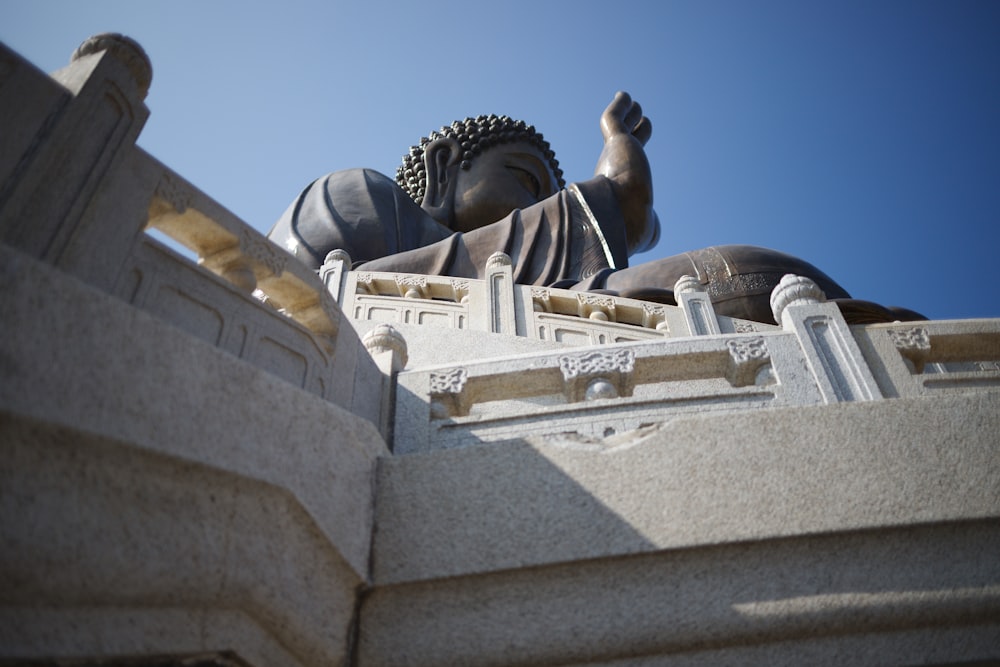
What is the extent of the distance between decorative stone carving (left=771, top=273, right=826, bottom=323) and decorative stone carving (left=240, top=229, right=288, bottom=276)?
102 inches

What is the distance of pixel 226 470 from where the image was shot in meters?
2.18

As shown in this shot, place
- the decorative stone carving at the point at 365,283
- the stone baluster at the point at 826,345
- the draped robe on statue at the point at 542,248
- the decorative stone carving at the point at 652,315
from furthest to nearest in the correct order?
the draped robe on statue at the point at 542,248 < the decorative stone carving at the point at 365,283 < the decorative stone carving at the point at 652,315 < the stone baluster at the point at 826,345

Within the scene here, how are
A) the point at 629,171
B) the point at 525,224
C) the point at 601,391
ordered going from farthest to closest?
1. the point at 629,171
2. the point at 525,224
3. the point at 601,391

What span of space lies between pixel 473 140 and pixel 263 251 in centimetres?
1684

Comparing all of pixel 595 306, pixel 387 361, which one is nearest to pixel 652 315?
pixel 595 306

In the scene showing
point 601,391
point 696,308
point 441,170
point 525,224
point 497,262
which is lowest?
point 601,391

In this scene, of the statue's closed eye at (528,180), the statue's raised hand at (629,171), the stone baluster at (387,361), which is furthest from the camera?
the statue's closed eye at (528,180)

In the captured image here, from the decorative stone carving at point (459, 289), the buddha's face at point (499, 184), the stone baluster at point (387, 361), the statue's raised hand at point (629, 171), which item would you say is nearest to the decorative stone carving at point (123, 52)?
the stone baluster at point (387, 361)

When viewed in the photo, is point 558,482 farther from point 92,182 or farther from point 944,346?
point 944,346

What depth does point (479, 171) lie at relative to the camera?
761 inches

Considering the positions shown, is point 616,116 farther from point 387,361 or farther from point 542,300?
point 387,361

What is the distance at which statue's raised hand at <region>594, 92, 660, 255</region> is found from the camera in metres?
15.7

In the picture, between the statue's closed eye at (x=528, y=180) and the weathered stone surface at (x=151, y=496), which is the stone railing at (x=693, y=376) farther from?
the statue's closed eye at (x=528, y=180)

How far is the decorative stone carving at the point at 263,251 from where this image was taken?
3408 mm
